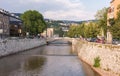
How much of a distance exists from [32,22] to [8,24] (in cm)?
3047

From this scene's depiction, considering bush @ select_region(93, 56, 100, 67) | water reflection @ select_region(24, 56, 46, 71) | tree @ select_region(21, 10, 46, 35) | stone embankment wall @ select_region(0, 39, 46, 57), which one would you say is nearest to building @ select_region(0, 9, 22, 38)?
tree @ select_region(21, 10, 46, 35)

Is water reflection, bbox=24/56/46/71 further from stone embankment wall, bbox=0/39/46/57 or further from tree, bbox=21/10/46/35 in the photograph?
tree, bbox=21/10/46/35

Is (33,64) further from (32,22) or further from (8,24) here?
(32,22)

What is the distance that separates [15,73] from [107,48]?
13.1 meters

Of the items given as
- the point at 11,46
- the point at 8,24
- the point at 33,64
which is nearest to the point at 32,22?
the point at 8,24

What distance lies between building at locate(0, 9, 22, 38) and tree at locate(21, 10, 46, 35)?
4777 millimetres

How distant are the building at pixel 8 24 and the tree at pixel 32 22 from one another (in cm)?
478

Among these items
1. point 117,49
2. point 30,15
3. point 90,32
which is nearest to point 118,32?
point 117,49

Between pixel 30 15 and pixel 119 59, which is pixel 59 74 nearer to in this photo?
pixel 119 59

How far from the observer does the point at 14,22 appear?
5605 inches

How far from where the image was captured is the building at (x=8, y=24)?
114787 millimetres

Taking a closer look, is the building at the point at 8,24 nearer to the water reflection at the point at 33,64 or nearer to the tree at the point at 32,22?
the tree at the point at 32,22

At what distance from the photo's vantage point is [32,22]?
15625cm

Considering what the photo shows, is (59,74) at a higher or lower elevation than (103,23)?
lower
